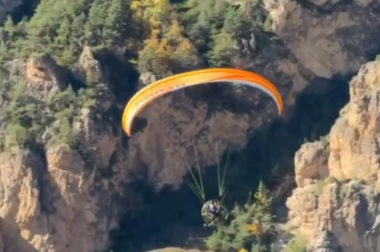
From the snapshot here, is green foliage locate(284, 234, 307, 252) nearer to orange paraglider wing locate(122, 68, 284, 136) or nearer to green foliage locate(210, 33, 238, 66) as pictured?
orange paraglider wing locate(122, 68, 284, 136)

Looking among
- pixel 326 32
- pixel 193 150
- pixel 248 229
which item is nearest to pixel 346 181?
pixel 248 229

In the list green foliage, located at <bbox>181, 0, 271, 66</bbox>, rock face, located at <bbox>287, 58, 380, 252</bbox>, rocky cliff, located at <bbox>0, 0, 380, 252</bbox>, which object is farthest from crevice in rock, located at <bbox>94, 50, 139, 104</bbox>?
rock face, located at <bbox>287, 58, 380, 252</bbox>

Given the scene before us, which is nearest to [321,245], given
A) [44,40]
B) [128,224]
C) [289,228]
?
[289,228]

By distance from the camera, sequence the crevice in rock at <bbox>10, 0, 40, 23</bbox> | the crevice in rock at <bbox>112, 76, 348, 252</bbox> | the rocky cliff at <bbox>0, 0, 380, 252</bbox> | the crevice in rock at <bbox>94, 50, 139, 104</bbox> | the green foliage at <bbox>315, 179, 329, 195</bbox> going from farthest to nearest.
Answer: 1. the crevice in rock at <bbox>10, 0, 40, 23</bbox>
2. the crevice in rock at <bbox>94, 50, 139, 104</bbox>
3. the crevice in rock at <bbox>112, 76, 348, 252</bbox>
4. the rocky cliff at <bbox>0, 0, 380, 252</bbox>
5. the green foliage at <bbox>315, 179, 329, 195</bbox>

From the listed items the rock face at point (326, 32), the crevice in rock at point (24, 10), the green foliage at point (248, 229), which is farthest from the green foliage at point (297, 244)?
the crevice in rock at point (24, 10)

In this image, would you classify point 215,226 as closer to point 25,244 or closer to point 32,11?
point 25,244

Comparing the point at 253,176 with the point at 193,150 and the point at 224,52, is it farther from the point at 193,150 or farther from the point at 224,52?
the point at 224,52
